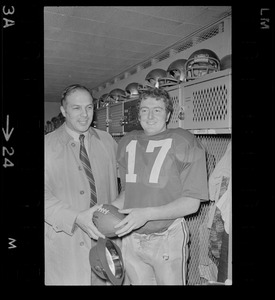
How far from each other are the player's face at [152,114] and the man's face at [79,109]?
13.5 inches

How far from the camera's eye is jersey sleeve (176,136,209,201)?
5.75ft

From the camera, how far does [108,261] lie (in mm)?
1787

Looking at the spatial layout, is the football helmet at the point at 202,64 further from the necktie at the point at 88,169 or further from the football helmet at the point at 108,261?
the football helmet at the point at 108,261

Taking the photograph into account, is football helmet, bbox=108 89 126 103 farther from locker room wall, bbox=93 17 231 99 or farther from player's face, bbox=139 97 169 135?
player's face, bbox=139 97 169 135

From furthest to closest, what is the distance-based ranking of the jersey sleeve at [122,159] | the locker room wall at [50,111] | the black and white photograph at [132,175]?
the locker room wall at [50,111] < the jersey sleeve at [122,159] < the black and white photograph at [132,175]

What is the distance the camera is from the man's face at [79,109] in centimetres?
189

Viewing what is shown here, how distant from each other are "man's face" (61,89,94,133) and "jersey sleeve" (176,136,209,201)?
0.61m

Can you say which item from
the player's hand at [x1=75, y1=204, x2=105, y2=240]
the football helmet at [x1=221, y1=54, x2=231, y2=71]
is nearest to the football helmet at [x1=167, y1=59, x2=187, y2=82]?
the football helmet at [x1=221, y1=54, x2=231, y2=71]

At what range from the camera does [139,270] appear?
1.83 m

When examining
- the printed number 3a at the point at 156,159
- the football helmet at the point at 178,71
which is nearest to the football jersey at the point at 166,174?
the printed number 3a at the point at 156,159

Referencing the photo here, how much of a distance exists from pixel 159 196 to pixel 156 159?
0.22 metres
